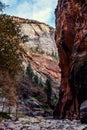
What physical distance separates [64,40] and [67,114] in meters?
21.7

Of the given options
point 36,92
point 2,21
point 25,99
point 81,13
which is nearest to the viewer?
point 2,21

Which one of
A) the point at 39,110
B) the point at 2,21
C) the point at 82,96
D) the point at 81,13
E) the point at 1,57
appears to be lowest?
the point at 39,110

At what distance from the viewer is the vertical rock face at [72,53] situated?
8131 centimetres

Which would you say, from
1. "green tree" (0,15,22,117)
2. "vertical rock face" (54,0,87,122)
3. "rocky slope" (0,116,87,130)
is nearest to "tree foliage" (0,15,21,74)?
"green tree" (0,15,22,117)

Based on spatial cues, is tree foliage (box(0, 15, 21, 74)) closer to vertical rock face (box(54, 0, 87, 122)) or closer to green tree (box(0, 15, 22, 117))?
green tree (box(0, 15, 22, 117))

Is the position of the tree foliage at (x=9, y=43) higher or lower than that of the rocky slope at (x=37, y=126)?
higher

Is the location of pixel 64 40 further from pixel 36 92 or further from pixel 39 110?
pixel 36 92


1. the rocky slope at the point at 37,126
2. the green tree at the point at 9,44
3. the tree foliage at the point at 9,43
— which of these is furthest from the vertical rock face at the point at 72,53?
the tree foliage at the point at 9,43

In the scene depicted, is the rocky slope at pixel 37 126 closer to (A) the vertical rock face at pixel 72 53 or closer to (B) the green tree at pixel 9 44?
(B) the green tree at pixel 9 44

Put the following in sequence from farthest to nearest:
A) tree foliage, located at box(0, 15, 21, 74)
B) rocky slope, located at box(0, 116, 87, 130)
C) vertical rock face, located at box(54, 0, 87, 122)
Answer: vertical rock face, located at box(54, 0, 87, 122)
rocky slope, located at box(0, 116, 87, 130)
tree foliage, located at box(0, 15, 21, 74)

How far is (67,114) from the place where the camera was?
92.8 metres

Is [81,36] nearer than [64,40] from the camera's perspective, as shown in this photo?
Yes

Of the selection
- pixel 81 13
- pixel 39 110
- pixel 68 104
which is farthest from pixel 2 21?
pixel 39 110

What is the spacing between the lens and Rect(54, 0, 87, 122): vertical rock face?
81.3 meters
